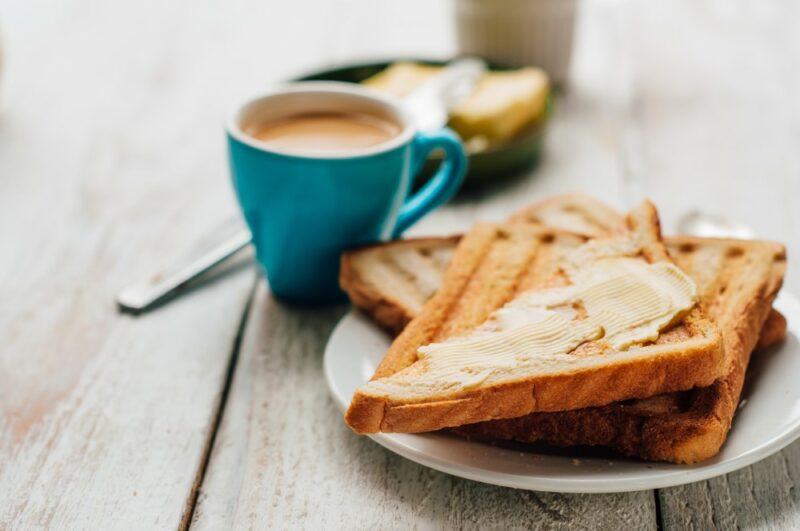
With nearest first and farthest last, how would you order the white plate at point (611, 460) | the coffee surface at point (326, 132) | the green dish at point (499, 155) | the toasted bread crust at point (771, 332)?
the white plate at point (611, 460) → the toasted bread crust at point (771, 332) → the coffee surface at point (326, 132) → the green dish at point (499, 155)

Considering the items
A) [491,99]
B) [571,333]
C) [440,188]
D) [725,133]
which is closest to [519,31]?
[491,99]

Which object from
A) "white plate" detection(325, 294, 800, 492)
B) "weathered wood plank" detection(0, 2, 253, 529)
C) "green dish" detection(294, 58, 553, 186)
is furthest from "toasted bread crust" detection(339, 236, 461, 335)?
"green dish" detection(294, 58, 553, 186)

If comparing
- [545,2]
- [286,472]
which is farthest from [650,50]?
[286,472]

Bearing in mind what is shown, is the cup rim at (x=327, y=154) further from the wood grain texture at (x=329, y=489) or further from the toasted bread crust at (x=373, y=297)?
the wood grain texture at (x=329, y=489)

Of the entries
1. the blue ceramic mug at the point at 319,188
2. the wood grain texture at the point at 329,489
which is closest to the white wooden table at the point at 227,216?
the wood grain texture at the point at 329,489

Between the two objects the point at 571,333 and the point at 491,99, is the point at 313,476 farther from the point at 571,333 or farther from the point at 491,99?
the point at 491,99

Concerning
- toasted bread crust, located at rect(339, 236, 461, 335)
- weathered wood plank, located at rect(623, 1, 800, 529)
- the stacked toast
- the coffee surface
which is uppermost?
the coffee surface

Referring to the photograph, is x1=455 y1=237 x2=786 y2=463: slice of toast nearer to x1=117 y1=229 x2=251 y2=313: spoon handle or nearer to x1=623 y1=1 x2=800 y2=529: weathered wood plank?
x1=623 y1=1 x2=800 y2=529: weathered wood plank
